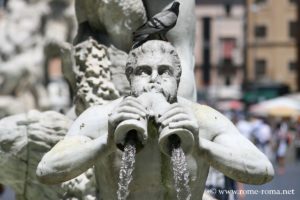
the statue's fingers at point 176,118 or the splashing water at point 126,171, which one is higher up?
the statue's fingers at point 176,118

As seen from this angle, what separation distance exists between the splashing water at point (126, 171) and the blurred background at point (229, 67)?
2.05 metres

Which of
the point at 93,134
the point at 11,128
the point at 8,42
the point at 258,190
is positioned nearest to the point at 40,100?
the point at 8,42

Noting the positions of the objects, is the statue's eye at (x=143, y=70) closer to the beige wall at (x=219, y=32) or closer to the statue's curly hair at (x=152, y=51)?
the statue's curly hair at (x=152, y=51)

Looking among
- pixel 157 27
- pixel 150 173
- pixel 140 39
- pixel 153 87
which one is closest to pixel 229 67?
pixel 157 27

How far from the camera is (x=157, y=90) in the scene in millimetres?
4324

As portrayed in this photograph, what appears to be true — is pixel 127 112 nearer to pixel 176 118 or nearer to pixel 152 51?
pixel 176 118

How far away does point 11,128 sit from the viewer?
240 inches

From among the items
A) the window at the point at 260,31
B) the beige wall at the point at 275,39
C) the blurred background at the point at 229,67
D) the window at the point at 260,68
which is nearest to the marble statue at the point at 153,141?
the blurred background at the point at 229,67

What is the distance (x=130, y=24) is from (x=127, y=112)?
7.97 ft

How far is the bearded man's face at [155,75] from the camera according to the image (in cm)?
435

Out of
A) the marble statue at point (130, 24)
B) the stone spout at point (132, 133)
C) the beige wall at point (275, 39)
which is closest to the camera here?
the stone spout at point (132, 133)

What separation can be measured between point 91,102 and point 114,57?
32 cm

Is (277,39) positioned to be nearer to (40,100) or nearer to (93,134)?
(40,100)

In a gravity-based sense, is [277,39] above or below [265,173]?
below
